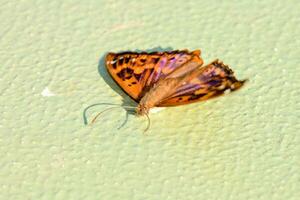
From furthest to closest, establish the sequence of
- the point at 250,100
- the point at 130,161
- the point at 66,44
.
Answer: the point at 66,44 → the point at 250,100 → the point at 130,161

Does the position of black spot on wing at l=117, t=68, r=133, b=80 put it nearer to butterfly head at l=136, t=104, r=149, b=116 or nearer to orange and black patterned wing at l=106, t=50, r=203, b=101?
orange and black patterned wing at l=106, t=50, r=203, b=101

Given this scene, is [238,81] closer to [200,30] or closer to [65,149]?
[200,30]

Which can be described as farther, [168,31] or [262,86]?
[168,31]

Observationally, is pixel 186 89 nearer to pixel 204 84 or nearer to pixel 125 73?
pixel 204 84

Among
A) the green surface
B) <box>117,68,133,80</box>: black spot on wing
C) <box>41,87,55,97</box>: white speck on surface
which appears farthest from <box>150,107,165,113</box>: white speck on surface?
<box>41,87,55,97</box>: white speck on surface

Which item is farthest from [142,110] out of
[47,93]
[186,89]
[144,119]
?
[47,93]

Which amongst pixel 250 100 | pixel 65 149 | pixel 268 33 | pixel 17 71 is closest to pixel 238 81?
pixel 250 100
